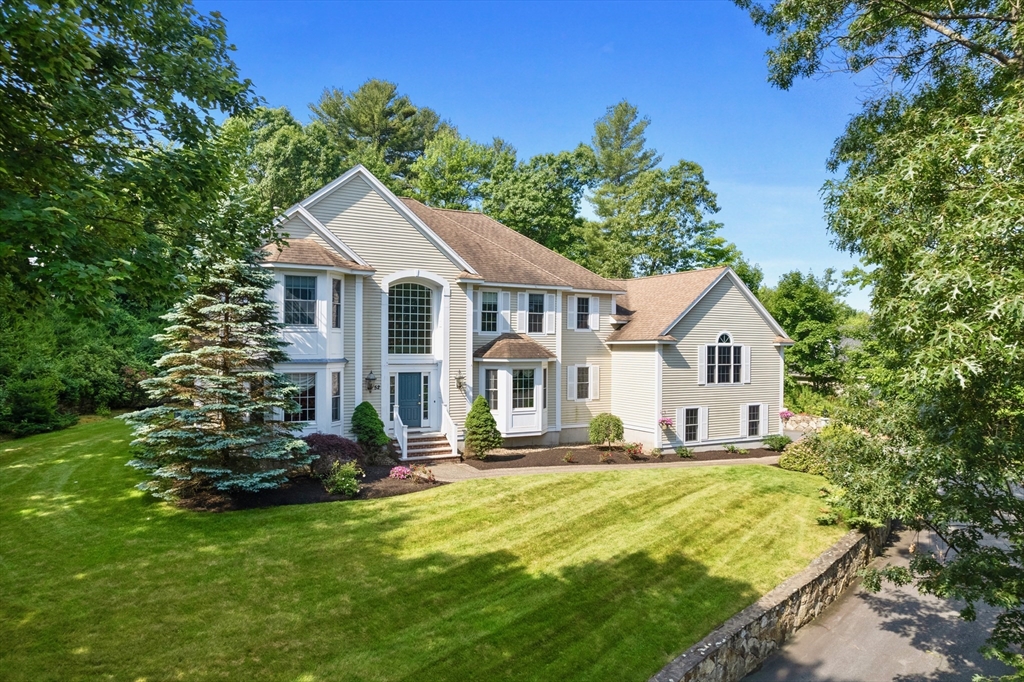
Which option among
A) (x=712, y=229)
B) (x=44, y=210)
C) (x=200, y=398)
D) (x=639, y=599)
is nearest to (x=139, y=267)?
(x=44, y=210)

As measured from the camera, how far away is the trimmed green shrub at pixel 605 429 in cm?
2150

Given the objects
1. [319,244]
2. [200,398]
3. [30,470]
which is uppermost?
[319,244]

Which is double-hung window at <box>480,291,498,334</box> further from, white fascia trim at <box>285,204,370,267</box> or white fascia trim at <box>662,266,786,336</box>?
white fascia trim at <box>662,266,786,336</box>

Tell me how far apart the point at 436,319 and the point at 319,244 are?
467 centimetres

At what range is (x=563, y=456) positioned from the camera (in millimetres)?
19375

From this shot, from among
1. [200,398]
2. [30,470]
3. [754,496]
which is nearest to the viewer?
[200,398]

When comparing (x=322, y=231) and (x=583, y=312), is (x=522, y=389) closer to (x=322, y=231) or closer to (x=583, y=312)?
(x=583, y=312)

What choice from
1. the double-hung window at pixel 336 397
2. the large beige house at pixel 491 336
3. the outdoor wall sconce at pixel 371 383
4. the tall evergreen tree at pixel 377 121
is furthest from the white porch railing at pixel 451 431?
the tall evergreen tree at pixel 377 121

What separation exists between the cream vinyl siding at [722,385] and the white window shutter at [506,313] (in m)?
6.31

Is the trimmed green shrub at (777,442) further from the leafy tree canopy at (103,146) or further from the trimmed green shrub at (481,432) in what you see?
the leafy tree canopy at (103,146)

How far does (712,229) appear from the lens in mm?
38844

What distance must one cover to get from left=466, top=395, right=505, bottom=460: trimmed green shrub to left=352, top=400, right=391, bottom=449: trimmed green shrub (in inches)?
111

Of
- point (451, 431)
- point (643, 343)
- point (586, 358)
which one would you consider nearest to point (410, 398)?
point (451, 431)

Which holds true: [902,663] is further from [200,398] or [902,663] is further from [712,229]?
[712,229]
